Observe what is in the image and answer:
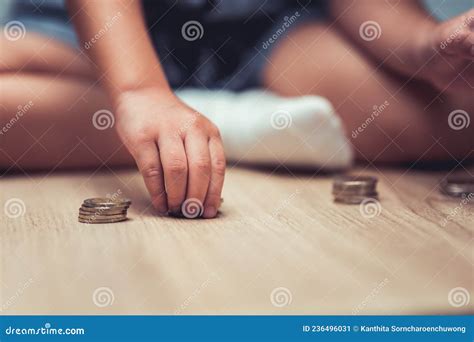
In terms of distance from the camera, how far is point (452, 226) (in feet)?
2.91

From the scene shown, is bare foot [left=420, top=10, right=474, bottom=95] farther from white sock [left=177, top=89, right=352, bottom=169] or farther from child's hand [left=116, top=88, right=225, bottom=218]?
child's hand [left=116, top=88, right=225, bottom=218]

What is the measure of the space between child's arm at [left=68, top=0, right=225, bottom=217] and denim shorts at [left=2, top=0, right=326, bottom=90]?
74 mm

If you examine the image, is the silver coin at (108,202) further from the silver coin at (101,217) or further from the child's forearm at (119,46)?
the child's forearm at (119,46)

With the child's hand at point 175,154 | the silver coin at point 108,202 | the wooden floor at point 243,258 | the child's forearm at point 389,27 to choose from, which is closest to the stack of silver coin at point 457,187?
the wooden floor at point 243,258

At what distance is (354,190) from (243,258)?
1.14ft

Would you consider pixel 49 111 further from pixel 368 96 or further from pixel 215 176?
pixel 368 96

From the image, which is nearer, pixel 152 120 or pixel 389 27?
pixel 152 120

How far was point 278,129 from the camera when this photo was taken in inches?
49.5

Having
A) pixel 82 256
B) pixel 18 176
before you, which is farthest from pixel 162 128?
pixel 18 176

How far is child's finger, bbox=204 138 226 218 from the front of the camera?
874 millimetres

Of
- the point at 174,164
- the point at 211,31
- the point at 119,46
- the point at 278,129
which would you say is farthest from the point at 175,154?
the point at 211,31

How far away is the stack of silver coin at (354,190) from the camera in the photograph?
1.04 meters

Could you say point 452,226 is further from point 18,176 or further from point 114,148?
point 18,176

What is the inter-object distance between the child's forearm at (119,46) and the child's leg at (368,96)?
44cm
